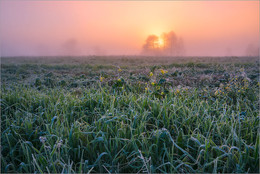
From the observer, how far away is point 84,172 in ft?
5.69

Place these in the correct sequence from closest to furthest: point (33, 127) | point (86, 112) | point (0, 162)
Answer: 1. point (0, 162)
2. point (33, 127)
3. point (86, 112)

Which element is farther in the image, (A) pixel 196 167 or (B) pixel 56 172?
(A) pixel 196 167

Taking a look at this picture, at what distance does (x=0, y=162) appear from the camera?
1.89 metres

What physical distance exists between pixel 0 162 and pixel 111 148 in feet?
4.12

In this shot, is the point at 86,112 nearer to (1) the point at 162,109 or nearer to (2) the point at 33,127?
(2) the point at 33,127

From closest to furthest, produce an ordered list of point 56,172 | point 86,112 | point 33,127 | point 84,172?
point 56,172
point 84,172
point 33,127
point 86,112

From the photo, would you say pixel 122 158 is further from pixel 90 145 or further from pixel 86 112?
pixel 86 112

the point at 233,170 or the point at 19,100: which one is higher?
the point at 19,100

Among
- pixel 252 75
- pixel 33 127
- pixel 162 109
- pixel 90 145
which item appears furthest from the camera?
pixel 252 75

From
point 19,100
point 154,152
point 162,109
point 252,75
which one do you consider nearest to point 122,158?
point 154,152

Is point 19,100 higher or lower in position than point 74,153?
higher

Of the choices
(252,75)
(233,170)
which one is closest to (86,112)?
(233,170)

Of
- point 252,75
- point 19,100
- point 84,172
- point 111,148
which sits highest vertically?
point 252,75

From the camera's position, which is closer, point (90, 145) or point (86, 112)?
point (90, 145)
